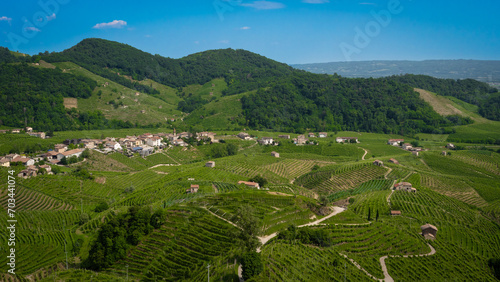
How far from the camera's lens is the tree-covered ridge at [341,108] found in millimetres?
91588

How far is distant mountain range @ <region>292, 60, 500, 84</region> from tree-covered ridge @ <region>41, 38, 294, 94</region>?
2630cm

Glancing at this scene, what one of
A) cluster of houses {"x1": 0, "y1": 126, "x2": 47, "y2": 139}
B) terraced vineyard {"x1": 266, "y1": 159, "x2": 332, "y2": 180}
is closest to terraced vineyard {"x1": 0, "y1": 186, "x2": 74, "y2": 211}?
terraced vineyard {"x1": 266, "y1": 159, "x2": 332, "y2": 180}

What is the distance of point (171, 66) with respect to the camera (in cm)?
13888

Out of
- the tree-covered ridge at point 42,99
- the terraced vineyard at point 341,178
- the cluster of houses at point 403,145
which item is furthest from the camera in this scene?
the tree-covered ridge at point 42,99

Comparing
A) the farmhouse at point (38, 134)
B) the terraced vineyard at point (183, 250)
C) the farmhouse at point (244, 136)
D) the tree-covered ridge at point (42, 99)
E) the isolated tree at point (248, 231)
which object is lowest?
the farmhouse at point (244, 136)

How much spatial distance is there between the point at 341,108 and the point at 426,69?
8224cm

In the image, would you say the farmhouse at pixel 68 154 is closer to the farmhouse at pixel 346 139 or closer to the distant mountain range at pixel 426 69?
the farmhouse at pixel 346 139

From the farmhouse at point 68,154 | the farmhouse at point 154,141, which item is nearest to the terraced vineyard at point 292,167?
the farmhouse at point 154,141

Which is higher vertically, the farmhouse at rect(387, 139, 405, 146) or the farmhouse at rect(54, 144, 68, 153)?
the farmhouse at rect(54, 144, 68, 153)

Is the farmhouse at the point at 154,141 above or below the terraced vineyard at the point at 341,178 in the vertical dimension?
above

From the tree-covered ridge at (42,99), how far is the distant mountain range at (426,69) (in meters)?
90.5

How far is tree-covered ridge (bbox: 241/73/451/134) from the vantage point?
300 ft

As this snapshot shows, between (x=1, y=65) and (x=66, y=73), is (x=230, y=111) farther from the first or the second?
(x=1, y=65)

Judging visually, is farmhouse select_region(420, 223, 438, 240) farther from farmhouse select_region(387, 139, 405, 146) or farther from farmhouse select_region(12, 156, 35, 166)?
farmhouse select_region(387, 139, 405, 146)
